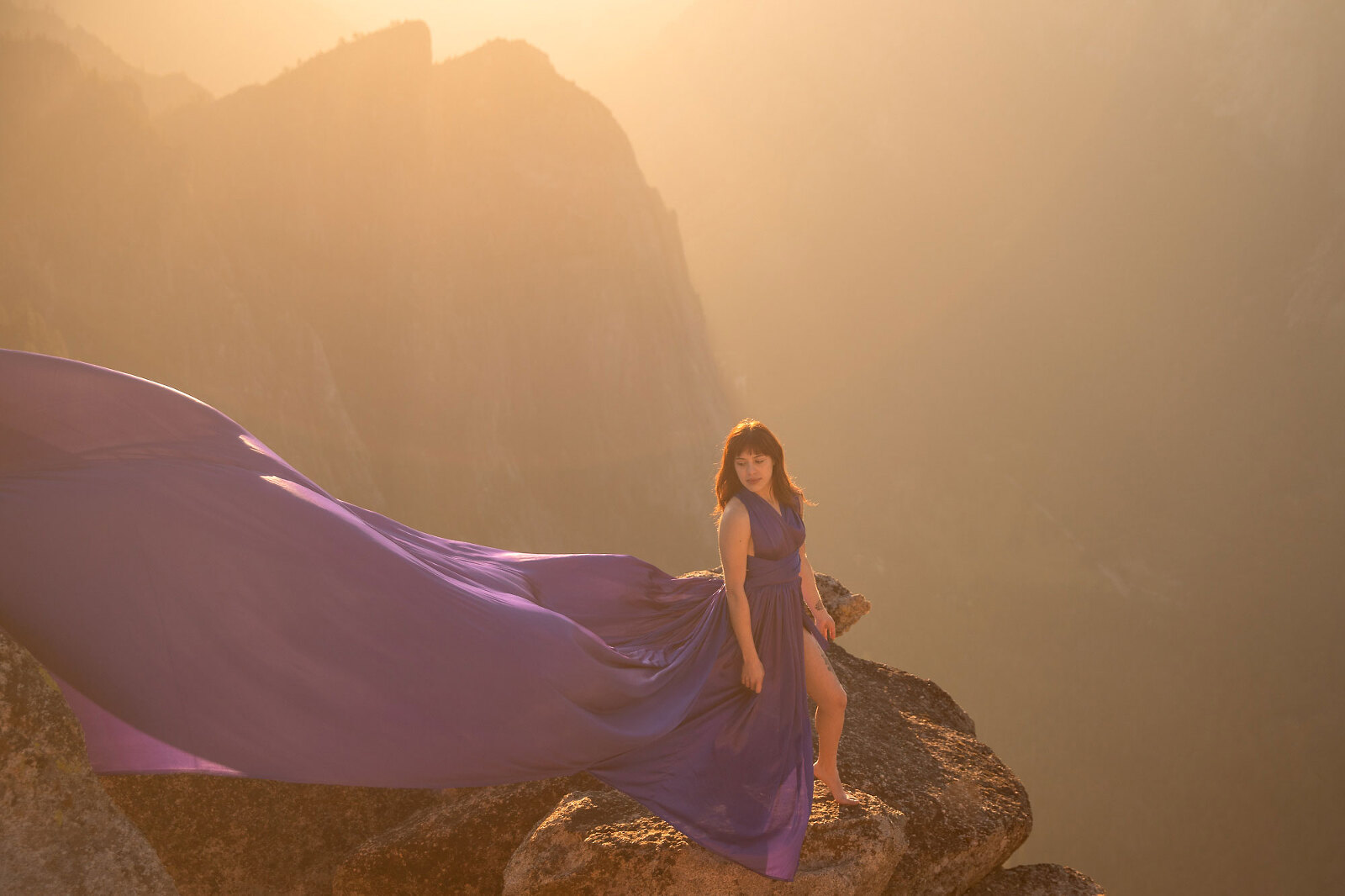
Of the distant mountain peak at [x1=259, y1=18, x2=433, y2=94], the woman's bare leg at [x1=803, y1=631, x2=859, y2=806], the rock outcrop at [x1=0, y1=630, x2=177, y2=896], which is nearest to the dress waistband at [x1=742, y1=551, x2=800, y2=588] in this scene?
the woman's bare leg at [x1=803, y1=631, x2=859, y2=806]

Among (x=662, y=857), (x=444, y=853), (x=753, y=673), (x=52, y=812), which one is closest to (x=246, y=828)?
(x=444, y=853)

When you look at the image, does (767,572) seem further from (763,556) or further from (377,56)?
(377,56)

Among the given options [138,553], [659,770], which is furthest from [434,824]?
[138,553]

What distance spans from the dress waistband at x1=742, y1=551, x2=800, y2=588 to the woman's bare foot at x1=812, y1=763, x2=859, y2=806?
29.3 inches

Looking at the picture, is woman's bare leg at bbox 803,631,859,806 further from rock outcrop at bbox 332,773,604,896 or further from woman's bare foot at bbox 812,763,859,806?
rock outcrop at bbox 332,773,604,896

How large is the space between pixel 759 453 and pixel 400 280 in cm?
2107

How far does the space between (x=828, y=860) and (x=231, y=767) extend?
2073 mm

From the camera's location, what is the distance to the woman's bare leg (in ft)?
10.3

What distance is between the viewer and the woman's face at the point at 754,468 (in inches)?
125

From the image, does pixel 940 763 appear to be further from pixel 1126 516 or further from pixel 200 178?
pixel 1126 516

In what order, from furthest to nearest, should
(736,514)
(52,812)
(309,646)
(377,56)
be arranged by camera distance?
(377,56) → (736,514) → (309,646) → (52,812)

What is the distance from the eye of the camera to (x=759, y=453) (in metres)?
3.20

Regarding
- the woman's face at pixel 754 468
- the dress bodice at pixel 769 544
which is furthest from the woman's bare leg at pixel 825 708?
the woman's face at pixel 754 468

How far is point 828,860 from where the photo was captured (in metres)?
2.72
